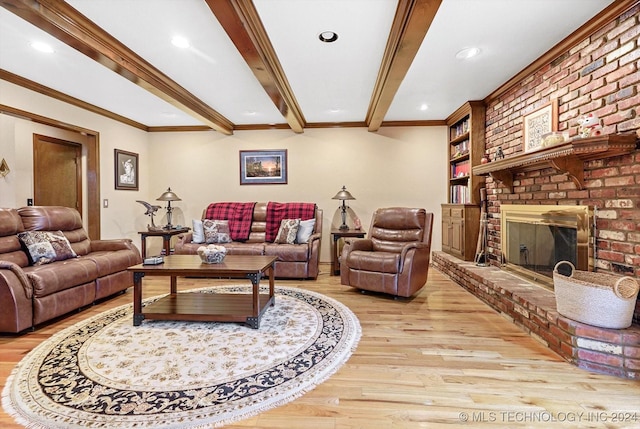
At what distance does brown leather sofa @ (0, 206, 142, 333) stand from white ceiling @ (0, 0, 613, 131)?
1546 millimetres

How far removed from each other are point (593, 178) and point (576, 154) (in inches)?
10.1

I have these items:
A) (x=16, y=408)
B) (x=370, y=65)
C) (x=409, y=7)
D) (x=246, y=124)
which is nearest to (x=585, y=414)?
(x=409, y=7)

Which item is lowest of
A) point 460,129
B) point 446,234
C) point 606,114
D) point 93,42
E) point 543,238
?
point 446,234

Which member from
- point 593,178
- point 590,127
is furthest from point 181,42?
point 593,178

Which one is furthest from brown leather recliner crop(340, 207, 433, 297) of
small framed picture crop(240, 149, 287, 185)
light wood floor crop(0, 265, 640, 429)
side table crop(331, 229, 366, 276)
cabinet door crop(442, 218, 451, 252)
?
small framed picture crop(240, 149, 287, 185)

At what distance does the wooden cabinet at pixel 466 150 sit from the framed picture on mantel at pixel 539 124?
35.9 inches

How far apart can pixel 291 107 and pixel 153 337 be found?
2.97 m

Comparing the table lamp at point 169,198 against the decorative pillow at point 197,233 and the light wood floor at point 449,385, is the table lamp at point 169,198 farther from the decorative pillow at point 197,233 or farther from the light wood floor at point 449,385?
the light wood floor at point 449,385

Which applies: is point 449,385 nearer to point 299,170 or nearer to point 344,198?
point 344,198

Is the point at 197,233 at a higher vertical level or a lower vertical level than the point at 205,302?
higher

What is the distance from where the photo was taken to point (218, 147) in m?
5.37

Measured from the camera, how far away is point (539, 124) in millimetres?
2967

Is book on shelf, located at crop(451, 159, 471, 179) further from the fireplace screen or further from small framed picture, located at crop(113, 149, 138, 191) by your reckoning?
small framed picture, located at crop(113, 149, 138, 191)

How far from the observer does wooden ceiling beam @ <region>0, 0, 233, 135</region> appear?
2.02 meters
